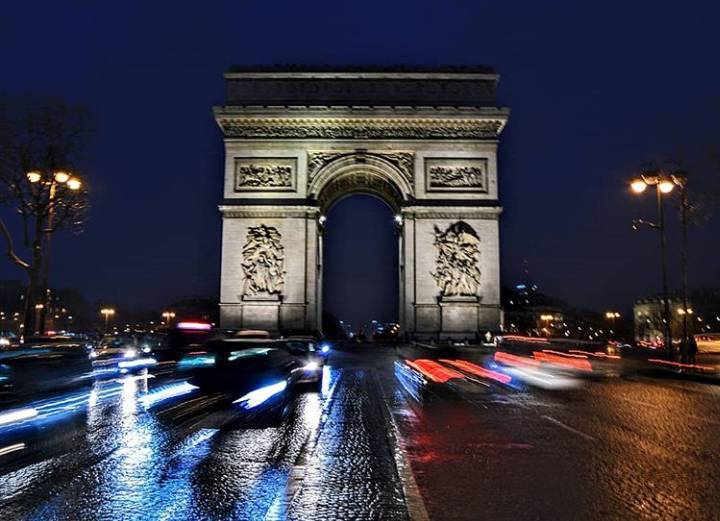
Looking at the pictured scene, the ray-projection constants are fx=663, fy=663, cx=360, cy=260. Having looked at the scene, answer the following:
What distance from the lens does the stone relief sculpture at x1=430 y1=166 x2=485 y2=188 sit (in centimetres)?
3903

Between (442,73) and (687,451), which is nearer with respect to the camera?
(687,451)

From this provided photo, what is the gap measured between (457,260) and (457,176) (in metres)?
5.00

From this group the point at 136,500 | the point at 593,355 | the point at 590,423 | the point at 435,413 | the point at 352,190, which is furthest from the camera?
the point at 352,190

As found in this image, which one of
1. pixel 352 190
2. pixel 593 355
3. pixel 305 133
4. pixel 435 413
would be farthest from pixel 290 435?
pixel 352 190

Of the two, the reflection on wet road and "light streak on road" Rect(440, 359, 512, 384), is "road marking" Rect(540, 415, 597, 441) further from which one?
"light streak on road" Rect(440, 359, 512, 384)

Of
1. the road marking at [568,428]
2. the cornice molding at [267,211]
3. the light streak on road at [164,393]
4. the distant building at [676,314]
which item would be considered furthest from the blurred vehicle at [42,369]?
the distant building at [676,314]

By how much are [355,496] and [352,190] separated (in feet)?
137

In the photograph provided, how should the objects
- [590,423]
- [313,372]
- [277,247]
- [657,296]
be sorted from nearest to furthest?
[590,423] < [313,372] < [277,247] < [657,296]

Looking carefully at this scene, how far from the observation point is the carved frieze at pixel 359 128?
129ft

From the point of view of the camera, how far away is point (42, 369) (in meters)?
9.80

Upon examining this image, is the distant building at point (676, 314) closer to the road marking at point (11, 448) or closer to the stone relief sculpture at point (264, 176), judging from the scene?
the stone relief sculpture at point (264, 176)

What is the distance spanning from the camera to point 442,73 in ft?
129

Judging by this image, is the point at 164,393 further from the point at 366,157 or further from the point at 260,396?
the point at 366,157

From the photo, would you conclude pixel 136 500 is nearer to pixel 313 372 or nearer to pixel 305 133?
pixel 313 372
